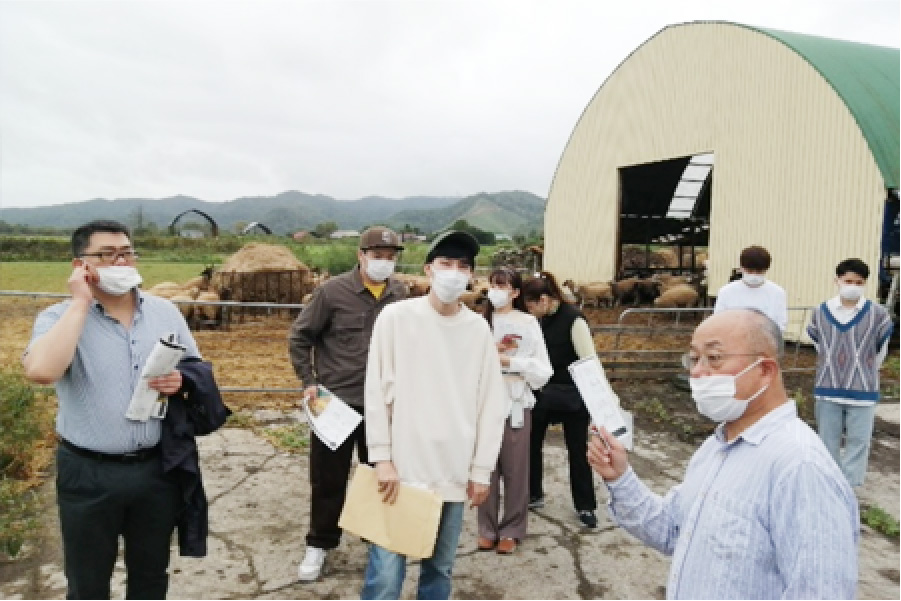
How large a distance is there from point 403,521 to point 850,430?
4.30 m

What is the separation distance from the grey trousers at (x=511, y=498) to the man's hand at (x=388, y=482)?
1.46 meters

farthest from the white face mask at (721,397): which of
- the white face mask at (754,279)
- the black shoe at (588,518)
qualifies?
the white face mask at (754,279)

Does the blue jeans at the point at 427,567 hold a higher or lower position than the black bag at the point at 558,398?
lower

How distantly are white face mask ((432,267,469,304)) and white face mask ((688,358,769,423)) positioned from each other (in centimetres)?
130

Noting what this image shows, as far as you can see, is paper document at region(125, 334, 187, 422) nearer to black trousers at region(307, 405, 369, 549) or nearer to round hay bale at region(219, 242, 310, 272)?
black trousers at region(307, 405, 369, 549)

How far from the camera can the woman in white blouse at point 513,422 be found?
3.91 meters

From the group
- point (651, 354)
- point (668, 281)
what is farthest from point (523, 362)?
point (668, 281)

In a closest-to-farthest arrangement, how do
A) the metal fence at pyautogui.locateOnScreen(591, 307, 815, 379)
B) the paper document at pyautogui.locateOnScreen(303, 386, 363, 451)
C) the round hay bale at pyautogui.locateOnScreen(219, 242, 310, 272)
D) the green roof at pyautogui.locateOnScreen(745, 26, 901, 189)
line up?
the paper document at pyautogui.locateOnScreen(303, 386, 363, 451)
the metal fence at pyautogui.locateOnScreen(591, 307, 815, 379)
the green roof at pyautogui.locateOnScreen(745, 26, 901, 189)
the round hay bale at pyautogui.locateOnScreen(219, 242, 310, 272)

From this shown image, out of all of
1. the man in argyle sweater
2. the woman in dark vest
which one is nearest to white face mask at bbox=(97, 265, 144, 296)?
the woman in dark vest

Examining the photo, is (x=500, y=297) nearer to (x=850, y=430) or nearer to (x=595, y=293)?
(x=850, y=430)

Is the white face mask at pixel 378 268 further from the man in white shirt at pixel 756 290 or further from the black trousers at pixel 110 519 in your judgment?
the man in white shirt at pixel 756 290

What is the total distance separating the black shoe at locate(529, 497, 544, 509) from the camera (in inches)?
183

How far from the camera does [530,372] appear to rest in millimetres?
3842

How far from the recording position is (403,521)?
2.59 meters
